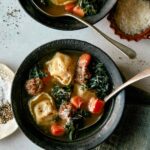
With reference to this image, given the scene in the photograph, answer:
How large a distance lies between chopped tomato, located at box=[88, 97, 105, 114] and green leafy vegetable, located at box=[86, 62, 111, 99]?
2.0 inches

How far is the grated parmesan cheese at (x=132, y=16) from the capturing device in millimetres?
4133

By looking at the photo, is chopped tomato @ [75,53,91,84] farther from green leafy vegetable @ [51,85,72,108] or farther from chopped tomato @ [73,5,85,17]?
chopped tomato @ [73,5,85,17]

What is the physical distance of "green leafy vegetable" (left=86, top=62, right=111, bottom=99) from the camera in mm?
4020

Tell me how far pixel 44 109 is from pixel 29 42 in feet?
1.61

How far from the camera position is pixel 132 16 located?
4.14 meters

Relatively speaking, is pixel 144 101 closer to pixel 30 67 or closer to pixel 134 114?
pixel 134 114

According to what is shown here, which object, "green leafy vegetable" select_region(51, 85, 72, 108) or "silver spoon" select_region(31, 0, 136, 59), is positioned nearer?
"silver spoon" select_region(31, 0, 136, 59)

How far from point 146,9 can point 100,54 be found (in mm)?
467

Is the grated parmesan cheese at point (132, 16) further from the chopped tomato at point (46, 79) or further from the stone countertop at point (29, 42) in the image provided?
the chopped tomato at point (46, 79)

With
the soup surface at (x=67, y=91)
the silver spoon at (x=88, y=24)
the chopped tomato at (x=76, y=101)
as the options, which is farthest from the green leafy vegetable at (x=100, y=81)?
the silver spoon at (x=88, y=24)

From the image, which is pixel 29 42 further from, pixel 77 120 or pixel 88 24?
pixel 77 120

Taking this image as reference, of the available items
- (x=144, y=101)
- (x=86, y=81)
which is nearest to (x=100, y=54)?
(x=86, y=81)

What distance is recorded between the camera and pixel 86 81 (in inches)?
159

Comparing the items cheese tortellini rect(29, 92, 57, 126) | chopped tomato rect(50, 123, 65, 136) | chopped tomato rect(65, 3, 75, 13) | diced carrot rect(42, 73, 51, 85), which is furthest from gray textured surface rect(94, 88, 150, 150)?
chopped tomato rect(65, 3, 75, 13)
